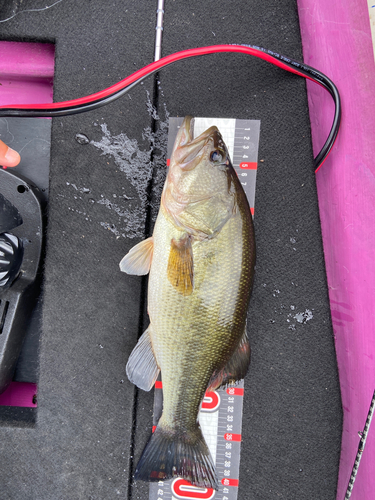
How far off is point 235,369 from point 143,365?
0.97 feet

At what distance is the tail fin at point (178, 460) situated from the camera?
973 mm

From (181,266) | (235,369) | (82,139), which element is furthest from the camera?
(82,139)

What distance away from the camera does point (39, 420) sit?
1109mm

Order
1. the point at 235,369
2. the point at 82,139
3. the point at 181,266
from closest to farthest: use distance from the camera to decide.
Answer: the point at 181,266 < the point at 235,369 < the point at 82,139

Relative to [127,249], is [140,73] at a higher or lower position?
higher

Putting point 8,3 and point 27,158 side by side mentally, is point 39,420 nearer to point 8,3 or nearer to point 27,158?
point 27,158

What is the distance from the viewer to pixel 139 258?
955 millimetres

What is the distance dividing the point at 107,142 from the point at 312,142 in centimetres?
74

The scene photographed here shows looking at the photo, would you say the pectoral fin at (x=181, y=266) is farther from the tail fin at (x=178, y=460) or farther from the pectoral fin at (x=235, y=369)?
the tail fin at (x=178, y=460)

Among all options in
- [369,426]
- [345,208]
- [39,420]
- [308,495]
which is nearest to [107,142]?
[345,208]

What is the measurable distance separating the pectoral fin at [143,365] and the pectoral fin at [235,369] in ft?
0.64

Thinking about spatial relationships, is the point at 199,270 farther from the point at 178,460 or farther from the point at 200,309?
the point at 178,460

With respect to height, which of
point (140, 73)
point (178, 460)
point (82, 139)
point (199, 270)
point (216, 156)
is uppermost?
point (140, 73)

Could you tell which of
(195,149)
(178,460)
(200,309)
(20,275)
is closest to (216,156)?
(195,149)
